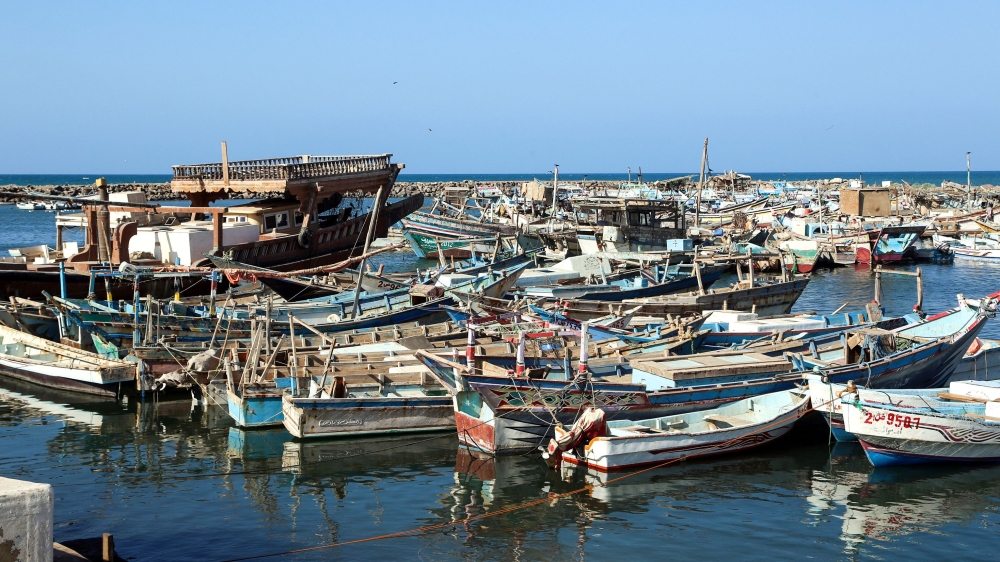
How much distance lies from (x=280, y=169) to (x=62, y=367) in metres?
15.7

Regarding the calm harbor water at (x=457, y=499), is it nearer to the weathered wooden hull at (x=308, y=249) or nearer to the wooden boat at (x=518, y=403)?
the wooden boat at (x=518, y=403)

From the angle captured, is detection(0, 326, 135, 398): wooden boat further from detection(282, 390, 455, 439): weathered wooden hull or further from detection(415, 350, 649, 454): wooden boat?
detection(415, 350, 649, 454): wooden boat

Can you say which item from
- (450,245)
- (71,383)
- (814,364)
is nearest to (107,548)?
(71,383)

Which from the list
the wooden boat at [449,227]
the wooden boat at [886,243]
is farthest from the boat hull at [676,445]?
the wooden boat at [449,227]

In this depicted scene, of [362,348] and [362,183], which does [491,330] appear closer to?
[362,348]

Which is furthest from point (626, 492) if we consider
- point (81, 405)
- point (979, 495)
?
point (81, 405)

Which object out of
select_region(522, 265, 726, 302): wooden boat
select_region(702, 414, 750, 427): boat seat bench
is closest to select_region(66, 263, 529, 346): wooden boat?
select_region(522, 265, 726, 302): wooden boat

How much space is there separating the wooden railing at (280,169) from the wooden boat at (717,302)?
14.4m

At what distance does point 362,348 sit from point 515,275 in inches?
338

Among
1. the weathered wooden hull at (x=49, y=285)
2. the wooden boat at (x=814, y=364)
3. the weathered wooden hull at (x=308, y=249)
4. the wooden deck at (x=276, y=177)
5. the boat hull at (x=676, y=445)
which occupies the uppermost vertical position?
the wooden deck at (x=276, y=177)

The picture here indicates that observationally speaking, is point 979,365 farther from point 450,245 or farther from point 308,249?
point 450,245

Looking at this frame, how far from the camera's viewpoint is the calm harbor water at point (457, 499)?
43.8ft

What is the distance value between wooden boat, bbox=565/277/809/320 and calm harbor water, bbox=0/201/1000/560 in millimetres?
9655

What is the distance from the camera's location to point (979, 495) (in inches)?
605
